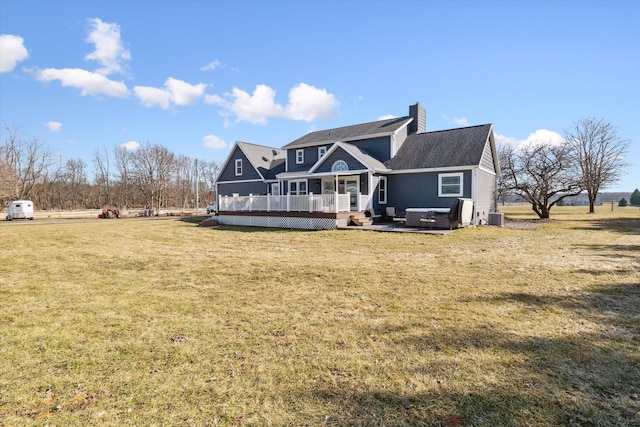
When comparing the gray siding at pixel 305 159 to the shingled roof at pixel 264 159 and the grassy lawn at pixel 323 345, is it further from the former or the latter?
the grassy lawn at pixel 323 345

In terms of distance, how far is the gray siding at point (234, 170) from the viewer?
2762cm

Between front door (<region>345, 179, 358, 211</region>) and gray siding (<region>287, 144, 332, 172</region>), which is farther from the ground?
gray siding (<region>287, 144, 332, 172</region>)

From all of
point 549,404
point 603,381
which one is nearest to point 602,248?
point 603,381

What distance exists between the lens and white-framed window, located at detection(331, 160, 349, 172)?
19859mm

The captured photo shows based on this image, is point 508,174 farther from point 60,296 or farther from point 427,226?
point 60,296

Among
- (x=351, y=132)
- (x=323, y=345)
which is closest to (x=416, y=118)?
(x=351, y=132)

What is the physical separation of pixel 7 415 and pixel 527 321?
5668 millimetres

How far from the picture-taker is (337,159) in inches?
796

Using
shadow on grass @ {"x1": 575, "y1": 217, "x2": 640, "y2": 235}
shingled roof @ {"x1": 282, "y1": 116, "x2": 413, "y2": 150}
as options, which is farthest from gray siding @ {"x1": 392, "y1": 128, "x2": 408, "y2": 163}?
shadow on grass @ {"x1": 575, "y1": 217, "x2": 640, "y2": 235}

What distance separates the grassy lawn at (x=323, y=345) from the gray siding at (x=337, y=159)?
40.1 feet

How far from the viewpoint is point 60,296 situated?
5742mm

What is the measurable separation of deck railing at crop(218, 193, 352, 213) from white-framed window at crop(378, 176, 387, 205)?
3019 millimetres

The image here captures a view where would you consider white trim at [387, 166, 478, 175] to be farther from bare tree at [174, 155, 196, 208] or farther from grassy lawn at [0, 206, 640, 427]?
bare tree at [174, 155, 196, 208]

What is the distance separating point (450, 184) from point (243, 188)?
17.4 meters
